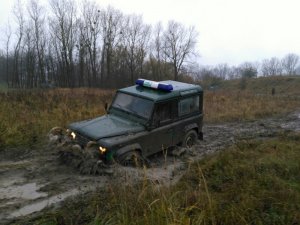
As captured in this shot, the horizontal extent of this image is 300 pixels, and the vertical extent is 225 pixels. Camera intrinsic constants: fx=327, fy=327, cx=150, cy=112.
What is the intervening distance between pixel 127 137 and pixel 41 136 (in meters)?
3.82

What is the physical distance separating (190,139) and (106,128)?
3.44 m

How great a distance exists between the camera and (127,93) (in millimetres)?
9359

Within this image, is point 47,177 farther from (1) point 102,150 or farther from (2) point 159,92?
(2) point 159,92

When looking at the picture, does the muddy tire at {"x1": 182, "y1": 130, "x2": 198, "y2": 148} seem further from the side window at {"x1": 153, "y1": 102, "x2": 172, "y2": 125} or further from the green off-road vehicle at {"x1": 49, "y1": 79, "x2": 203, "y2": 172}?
the side window at {"x1": 153, "y1": 102, "x2": 172, "y2": 125}

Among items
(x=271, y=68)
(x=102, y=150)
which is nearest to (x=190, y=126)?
(x=102, y=150)

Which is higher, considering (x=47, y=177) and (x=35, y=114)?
(x=35, y=114)

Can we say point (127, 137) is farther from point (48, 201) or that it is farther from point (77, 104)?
point (77, 104)

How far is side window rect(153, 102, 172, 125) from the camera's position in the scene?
8.79 m

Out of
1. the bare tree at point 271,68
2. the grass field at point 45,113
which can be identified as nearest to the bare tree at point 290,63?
the bare tree at point 271,68

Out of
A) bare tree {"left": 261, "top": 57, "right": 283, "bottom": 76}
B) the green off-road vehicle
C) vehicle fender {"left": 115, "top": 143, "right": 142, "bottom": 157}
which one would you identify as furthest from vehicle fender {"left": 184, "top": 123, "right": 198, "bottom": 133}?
bare tree {"left": 261, "top": 57, "right": 283, "bottom": 76}

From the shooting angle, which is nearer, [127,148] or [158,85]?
[127,148]

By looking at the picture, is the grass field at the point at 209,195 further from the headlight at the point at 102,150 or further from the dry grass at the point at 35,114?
the headlight at the point at 102,150

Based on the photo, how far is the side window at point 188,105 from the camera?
31.7 ft

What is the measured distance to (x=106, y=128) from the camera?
805 cm
